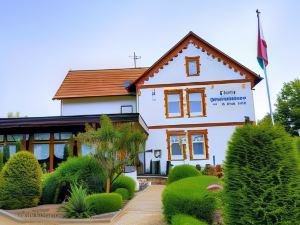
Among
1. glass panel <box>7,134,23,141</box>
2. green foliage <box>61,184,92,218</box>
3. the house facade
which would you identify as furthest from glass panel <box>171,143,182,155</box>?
green foliage <box>61,184,92,218</box>

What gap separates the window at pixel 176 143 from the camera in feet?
81.4

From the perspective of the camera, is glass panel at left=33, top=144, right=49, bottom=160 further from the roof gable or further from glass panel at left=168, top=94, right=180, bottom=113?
glass panel at left=168, top=94, right=180, bottom=113

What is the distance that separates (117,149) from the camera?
484 inches

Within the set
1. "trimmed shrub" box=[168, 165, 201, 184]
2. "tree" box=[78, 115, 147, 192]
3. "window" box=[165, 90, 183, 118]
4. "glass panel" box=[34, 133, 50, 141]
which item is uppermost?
"window" box=[165, 90, 183, 118]

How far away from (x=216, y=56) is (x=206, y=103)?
12.5ft

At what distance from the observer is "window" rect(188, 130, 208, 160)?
24770mm

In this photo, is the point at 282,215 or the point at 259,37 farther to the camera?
the point at 259,37

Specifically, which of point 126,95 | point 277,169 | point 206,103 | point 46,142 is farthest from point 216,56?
point 277,169

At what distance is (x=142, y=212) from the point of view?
32.7 feet

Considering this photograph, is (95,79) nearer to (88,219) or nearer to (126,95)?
(126,95)

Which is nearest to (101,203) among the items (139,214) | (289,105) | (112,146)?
(139,214)

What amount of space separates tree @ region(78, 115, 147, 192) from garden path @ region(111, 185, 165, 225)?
4.33ft

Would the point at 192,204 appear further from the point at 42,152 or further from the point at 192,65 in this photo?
the point at 192,65

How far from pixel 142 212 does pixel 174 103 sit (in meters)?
16.1
